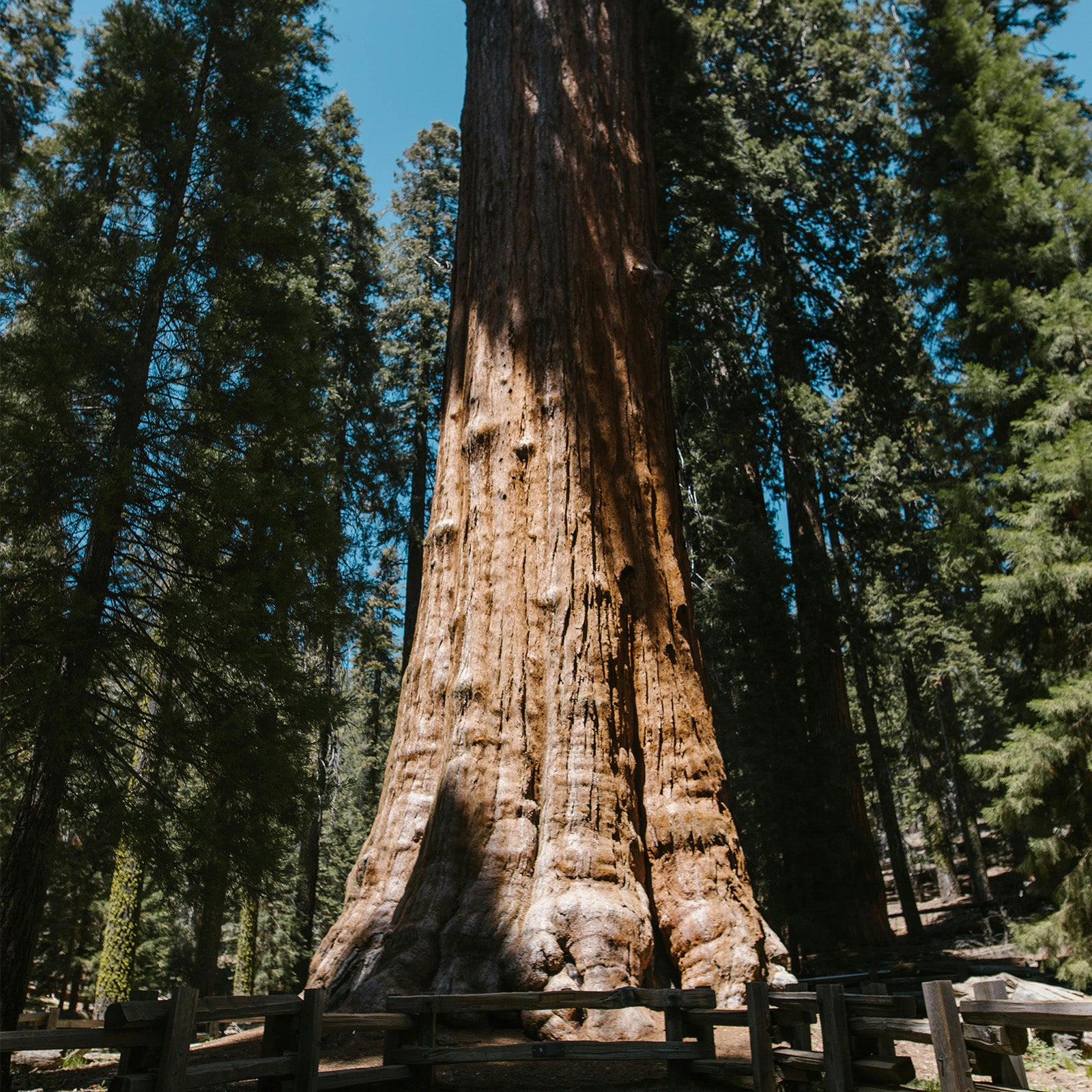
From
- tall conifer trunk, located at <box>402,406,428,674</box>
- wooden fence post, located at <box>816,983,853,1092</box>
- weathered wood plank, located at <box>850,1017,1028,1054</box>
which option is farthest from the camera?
tall conifer trunk, located at <box>402,406,428,674</box>

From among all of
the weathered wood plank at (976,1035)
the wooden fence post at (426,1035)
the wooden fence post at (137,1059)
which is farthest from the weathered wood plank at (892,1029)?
the wooden fence post at (137,1059)

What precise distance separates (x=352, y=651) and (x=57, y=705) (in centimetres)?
1366

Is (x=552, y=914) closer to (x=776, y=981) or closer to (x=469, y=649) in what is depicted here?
(x=776, y=981)

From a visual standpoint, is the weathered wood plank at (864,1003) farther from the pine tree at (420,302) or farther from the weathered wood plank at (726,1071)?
the pine tree at (420,302)

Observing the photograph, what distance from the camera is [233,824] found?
24.5 feet

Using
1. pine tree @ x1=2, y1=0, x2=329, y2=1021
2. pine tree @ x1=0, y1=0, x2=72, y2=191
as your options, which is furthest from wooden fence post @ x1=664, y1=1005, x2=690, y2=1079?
pine tree @ x1=0, y1=0, x2=72, y2=191

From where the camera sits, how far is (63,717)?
21.6ft

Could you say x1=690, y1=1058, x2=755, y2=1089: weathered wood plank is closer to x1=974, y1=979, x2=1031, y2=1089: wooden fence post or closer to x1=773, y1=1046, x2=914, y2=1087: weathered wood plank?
x1=773, y1=1046, x2=914, y2=1087: weathered wood plank

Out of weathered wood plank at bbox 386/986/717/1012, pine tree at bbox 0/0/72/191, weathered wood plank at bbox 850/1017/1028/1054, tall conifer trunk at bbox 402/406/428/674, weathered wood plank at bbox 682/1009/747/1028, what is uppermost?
pine tree at bbox 0/0/72/191

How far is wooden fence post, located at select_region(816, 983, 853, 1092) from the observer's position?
4059 millimetres

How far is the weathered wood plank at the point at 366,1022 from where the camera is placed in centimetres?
399

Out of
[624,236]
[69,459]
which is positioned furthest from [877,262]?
[69,459]

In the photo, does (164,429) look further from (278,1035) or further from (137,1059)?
(137,1059)

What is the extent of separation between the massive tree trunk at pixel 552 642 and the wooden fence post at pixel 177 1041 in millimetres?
1498
